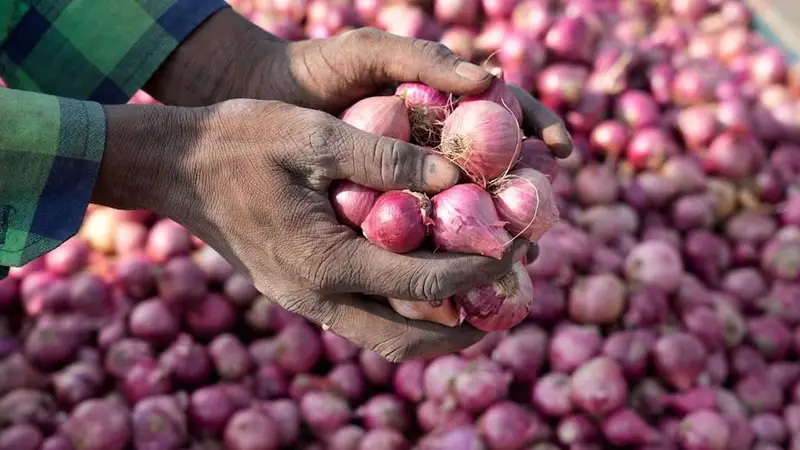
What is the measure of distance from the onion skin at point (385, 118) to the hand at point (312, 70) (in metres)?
0.09

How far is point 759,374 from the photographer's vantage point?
7.17 ft

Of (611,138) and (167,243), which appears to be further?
(611,138)

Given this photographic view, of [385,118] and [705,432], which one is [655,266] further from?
[385,118]

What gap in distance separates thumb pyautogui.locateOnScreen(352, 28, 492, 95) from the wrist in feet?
1.08

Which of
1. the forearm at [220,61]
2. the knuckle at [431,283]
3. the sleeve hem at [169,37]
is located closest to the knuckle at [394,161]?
the knuckle at [431,283]

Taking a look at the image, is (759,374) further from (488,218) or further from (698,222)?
(488,218)

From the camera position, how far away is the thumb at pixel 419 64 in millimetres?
1262

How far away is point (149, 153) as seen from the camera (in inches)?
46.5

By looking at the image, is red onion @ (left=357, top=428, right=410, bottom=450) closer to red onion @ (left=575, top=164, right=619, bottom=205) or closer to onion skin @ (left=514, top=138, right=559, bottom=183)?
onion skin @ (left=514, top=138, right=559, bottom=183)

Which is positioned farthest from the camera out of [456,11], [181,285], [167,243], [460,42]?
[456,11]

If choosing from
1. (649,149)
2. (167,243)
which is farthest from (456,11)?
(167,243)

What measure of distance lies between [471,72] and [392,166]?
252 millimetres

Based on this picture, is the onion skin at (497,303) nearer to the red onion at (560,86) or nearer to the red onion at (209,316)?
the red onion at (209,316)

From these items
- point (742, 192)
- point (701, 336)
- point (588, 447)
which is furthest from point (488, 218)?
point (742, 192)
